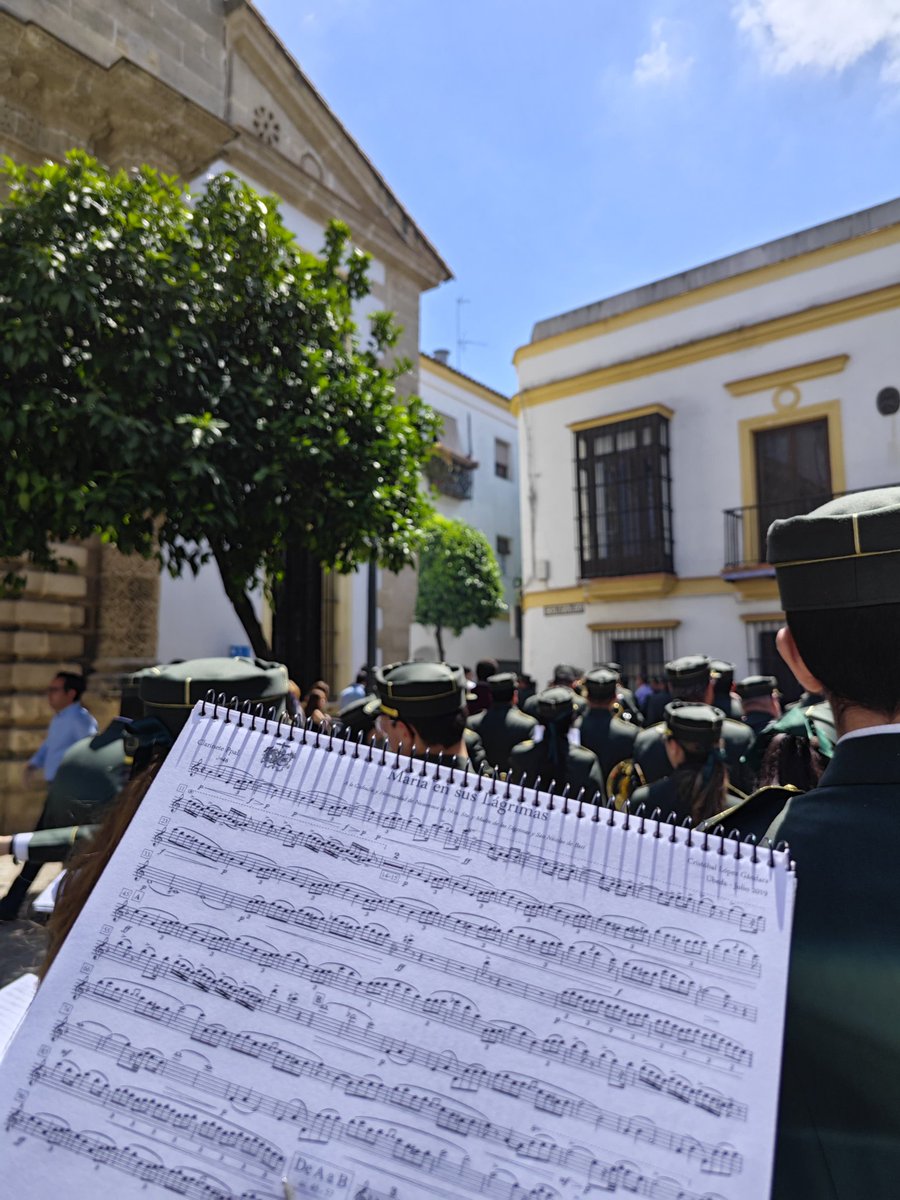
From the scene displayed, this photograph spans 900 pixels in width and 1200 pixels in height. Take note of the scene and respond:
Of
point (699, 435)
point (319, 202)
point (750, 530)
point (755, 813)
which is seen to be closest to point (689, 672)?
point (755, 813)

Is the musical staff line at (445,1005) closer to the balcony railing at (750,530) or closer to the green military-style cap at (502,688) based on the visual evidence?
the green military-style cap at (502,688)

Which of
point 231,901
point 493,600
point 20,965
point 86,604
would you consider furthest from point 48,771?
point 493,600

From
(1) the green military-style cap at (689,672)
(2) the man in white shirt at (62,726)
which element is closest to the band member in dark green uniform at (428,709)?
(1) the green military-style cap at (689,672)

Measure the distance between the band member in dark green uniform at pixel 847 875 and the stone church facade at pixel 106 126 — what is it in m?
6.97

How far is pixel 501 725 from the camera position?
5859mm

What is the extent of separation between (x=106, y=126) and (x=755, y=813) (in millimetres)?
9458

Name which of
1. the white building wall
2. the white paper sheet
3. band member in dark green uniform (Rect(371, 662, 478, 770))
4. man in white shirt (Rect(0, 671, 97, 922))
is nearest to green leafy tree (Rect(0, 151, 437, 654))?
man in white shirt (Rect(0, 671, 97, 922))

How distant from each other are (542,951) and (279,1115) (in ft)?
0.85

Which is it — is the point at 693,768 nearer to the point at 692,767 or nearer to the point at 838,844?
the point at 692,767

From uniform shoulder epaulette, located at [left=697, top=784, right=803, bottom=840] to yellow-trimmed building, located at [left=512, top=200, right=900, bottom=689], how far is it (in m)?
14.6

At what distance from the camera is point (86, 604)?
8023mm

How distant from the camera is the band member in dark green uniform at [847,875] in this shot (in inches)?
29.2

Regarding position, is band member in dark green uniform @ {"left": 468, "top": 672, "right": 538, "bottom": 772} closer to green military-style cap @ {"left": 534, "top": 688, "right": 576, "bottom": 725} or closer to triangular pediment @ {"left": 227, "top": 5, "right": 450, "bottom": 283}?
green military-style cap @ {"left": 534, "top": 688, "right": 576, "bottom": 725}

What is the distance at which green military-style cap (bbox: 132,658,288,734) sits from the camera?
248 centimetres
